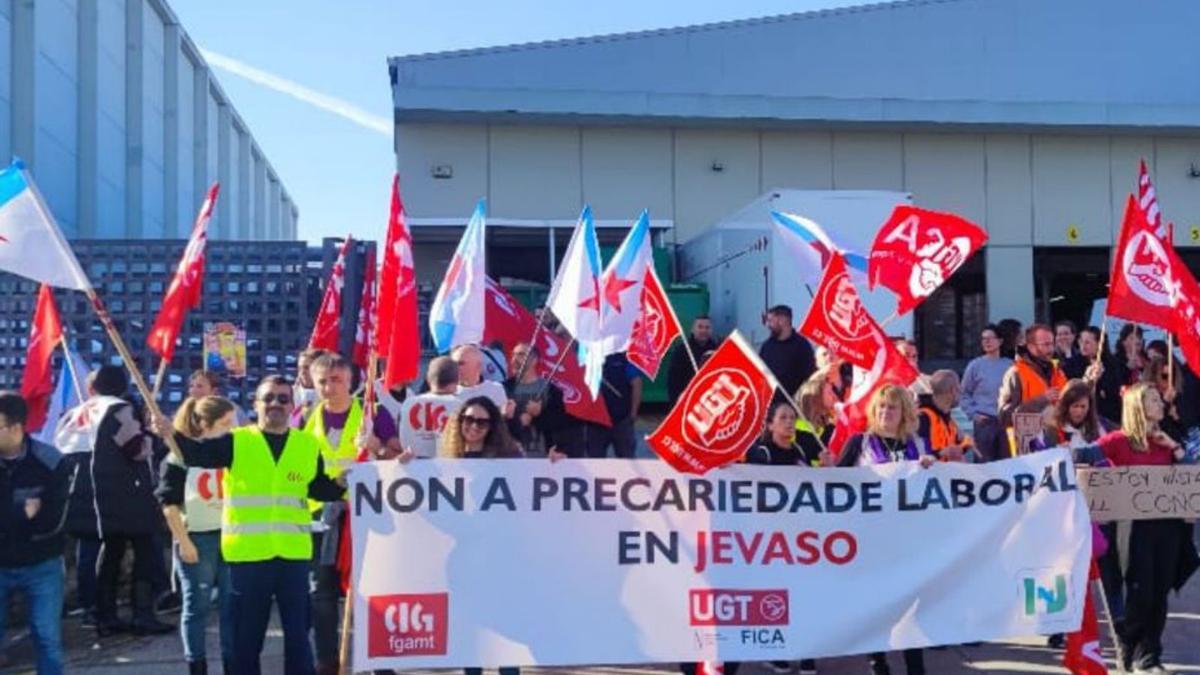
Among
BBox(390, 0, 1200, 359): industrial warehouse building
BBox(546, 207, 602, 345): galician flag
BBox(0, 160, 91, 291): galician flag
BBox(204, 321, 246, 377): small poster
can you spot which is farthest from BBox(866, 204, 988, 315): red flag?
BBox(390, 0, 1200, 359): industrial warehouse building

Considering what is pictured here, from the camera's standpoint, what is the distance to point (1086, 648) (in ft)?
20.0

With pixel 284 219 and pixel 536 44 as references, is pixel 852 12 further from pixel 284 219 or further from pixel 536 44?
pixel 284 219

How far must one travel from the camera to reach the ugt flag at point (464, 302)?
24.3 ft

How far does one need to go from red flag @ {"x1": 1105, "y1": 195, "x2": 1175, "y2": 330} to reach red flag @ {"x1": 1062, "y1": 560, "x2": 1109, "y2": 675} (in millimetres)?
1950

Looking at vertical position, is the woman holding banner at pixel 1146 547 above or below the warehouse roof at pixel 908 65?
below

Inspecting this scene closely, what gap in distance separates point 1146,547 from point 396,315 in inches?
168

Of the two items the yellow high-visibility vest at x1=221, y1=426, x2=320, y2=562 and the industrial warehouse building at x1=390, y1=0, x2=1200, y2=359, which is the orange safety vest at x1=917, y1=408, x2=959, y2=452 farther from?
the industrial warehouse building at x1=390, y1=0, x2=1200, y2=359

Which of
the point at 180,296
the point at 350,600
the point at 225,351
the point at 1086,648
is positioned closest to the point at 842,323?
the point at 1086,648

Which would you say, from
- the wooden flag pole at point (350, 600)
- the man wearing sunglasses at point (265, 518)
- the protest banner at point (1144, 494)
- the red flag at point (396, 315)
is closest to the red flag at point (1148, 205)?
the protest banner at point (1144, 494)

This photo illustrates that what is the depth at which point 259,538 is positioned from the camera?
5.38 meters

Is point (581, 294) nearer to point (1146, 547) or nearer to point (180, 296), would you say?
point (180, 296)

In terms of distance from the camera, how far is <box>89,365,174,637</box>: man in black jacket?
736 centimetres

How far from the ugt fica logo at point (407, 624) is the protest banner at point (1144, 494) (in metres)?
3.51

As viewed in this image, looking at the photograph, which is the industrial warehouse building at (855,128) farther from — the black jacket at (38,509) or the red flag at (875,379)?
the black jacket at (38,509)
